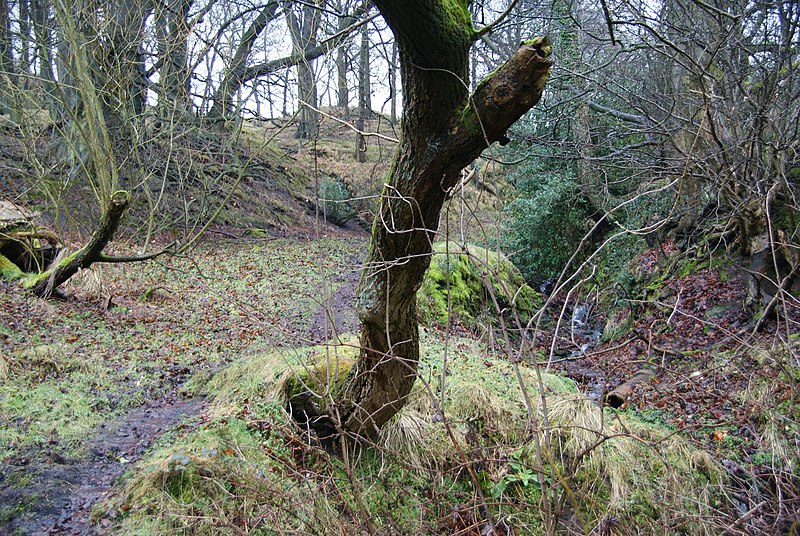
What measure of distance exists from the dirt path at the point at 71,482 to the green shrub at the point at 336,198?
1141 centimetres

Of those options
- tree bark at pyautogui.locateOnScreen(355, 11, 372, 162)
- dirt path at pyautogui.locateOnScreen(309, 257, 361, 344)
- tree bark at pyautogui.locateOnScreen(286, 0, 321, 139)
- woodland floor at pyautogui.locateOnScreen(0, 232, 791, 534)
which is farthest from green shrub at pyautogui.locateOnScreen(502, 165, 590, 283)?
tree bark at pyautogui.locateOnScreen(286, 0, 321, 139)

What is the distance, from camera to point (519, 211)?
11672mm

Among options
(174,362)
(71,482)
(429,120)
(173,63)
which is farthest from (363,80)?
(71,482)

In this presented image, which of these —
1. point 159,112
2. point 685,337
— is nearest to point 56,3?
point 159,112

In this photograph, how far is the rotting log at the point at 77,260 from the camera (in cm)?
644

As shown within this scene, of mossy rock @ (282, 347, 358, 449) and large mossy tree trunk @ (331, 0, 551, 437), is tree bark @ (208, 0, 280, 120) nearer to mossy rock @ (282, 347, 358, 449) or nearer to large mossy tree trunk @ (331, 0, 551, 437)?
mossy rock @ (282, 347, 358, 449)

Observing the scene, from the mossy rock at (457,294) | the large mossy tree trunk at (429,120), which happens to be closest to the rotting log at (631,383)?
the mossy rock at (457,294)

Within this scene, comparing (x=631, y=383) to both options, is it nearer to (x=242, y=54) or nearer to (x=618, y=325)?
(x=618, y=325)

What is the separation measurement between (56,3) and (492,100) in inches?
256

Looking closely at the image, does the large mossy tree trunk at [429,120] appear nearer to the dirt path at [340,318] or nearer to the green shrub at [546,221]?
the dirt path at [340,318]

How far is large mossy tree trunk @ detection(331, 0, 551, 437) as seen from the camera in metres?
2.16

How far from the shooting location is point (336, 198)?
49.9ft

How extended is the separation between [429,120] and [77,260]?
613 centimetres

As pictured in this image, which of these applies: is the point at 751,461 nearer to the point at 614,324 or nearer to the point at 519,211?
the point at 614,324
